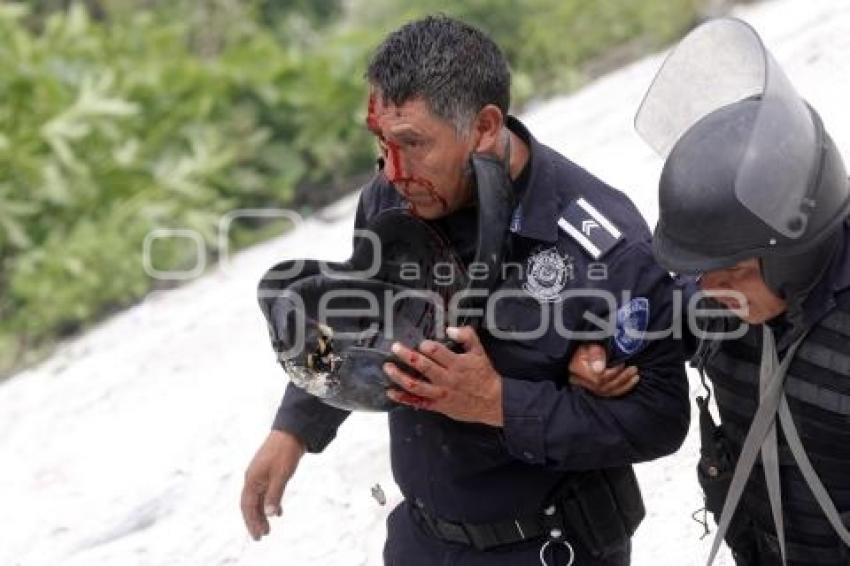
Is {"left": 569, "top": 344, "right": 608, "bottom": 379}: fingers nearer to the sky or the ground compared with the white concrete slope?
nearer to the sky

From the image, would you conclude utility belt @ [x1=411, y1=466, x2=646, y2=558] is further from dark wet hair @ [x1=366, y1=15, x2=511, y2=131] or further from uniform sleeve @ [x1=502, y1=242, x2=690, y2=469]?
dark wet hair @ [x1=366, y1=15, x2=511, y2=131]

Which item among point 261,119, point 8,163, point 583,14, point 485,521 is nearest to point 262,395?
point 485,521

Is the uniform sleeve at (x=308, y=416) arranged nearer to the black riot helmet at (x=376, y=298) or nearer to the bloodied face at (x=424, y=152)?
the black riot helmet at (x=376, y=298)

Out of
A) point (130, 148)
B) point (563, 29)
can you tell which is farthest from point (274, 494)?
point (563, 29)

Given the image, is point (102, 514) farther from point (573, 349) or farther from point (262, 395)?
point (573, 349)

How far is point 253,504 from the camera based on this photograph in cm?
264

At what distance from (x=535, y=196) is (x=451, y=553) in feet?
2.31

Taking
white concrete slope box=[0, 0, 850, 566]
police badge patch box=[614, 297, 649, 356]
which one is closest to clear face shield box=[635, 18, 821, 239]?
police badge patch box=[614, 297, 649, 356]

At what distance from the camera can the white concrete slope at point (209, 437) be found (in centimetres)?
414

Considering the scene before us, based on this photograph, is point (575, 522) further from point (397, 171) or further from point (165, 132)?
point (165, 132)

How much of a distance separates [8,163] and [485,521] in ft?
20.9

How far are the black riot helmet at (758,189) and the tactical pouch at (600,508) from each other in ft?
1.77

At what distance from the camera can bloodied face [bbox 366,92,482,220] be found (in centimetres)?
219

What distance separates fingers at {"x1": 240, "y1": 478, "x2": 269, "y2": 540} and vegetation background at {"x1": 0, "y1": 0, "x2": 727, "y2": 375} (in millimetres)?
4867
